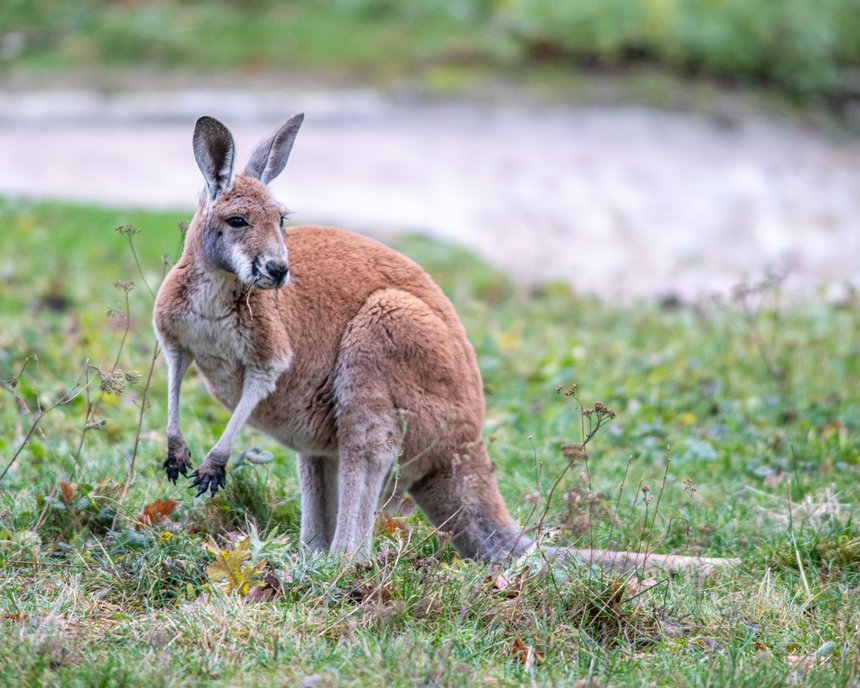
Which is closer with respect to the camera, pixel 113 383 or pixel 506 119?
pixel 113 383

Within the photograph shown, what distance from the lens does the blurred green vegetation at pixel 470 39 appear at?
1700 cm

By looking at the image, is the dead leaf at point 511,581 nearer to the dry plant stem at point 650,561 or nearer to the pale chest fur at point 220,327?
the dry plant stem at point 650,561

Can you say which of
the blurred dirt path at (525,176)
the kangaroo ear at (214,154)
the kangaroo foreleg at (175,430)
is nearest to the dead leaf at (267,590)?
the kangaroo foreleg at (175,430)

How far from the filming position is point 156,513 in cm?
437

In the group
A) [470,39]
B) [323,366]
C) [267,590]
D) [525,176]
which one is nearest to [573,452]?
[323,366]

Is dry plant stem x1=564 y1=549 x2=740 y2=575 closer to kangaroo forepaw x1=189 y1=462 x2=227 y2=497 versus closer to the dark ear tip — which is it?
kangaroo forepaw x1=189 y1=462 x2=227 y2=497

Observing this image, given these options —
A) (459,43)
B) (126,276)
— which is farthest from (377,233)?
(459,43)

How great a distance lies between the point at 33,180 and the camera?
11.5 m

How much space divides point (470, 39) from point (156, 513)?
14741 mm

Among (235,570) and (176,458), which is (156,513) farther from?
(235,570)

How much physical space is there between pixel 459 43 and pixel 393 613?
15119mm

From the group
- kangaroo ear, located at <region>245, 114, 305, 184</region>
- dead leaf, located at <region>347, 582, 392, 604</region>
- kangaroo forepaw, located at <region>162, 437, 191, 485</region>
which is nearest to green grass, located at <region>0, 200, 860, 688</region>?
dead leaf, located at <region>347, 582, 392, 604</region>

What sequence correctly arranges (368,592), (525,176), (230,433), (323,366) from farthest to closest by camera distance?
(525,176)
(323,366)
(230,433)
(368,592)

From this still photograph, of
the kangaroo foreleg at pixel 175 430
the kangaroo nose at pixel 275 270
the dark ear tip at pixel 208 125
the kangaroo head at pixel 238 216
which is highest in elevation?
the dark ear tip at pixel 208 125
